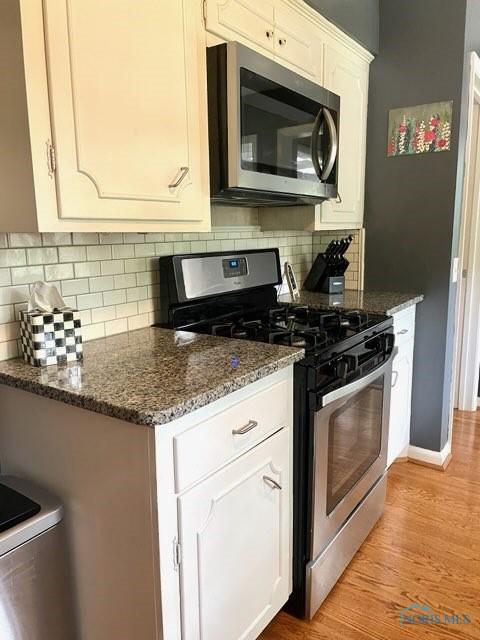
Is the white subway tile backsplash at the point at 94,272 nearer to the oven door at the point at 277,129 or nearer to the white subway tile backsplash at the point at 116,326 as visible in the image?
the white subway tile backsplash at the point at 116,326

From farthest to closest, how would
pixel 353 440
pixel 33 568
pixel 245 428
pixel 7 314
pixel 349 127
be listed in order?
pixel 349 127
pixel 353 440
pixel 7 314
pixel 245 428
pixel 33 568

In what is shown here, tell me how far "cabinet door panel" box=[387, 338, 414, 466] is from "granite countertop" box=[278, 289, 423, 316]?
231mm

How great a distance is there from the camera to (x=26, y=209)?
3.64 feet

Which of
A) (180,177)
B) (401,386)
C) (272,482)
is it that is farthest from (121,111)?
(401,386)

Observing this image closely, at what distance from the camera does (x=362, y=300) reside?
2.38 m

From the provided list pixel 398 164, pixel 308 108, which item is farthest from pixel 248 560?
pixel 398 164

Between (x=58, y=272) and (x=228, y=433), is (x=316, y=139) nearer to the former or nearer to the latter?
(x=58, y=272)

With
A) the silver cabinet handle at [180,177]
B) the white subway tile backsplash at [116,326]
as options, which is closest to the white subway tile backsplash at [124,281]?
the white subway tile backsplash at [116,326]

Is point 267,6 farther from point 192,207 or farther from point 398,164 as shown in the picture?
point 398,164

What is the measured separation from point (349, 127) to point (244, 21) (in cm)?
94

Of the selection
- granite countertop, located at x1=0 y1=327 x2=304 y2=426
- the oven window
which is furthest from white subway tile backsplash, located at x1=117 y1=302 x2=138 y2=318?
the oven window

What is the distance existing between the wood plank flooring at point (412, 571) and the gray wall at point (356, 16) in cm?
221

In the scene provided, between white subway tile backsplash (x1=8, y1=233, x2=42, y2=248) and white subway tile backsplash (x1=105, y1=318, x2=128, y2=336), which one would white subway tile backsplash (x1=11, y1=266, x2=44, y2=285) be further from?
white subway tile backsplash (x1=105, y1=318, x2=128, y2=336)

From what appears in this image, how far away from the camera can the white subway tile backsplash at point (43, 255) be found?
54.8 inches
